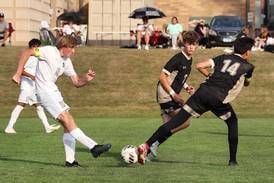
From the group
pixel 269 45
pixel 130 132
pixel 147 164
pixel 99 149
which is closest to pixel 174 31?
pixel 269 45

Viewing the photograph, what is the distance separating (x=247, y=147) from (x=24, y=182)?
6378 millimetres

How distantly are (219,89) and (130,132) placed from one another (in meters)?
7.63

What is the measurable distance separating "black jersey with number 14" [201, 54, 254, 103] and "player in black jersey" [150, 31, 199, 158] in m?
0.93

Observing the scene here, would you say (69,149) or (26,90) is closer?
(69,149)

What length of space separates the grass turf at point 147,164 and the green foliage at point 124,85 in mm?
9402

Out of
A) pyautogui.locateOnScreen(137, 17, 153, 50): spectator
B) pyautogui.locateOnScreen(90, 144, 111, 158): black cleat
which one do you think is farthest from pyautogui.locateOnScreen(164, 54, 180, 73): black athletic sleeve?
pyautogui.locateOnScreen(137, 17, 153, 50): spectator

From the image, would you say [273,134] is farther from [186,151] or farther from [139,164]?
[139,164]

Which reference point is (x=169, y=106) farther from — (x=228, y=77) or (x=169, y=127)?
(x=228, y=77)

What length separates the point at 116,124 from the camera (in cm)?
2269

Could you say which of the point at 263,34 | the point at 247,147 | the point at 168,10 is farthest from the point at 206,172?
the point at 168,10

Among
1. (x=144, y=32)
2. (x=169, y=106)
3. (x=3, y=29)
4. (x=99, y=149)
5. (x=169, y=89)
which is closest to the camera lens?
(x=99, y=149)

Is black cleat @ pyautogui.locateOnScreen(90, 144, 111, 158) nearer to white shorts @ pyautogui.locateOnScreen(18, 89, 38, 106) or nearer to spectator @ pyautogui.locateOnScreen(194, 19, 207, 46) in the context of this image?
white shorts @ pyautogui.locateOnScreen(18, 89, 38, 106)

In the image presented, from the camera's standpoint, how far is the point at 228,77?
12.0 metres

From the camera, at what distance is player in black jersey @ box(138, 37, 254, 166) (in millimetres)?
11969
